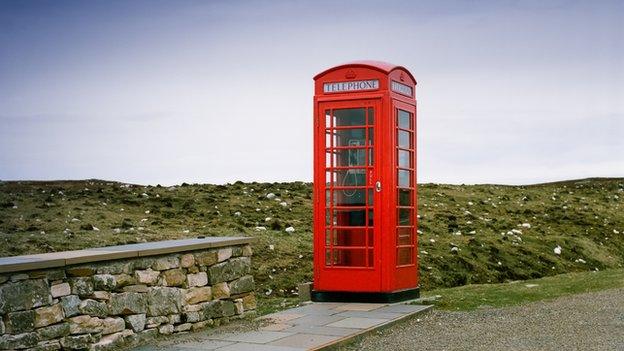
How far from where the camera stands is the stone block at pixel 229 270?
8539 millimetres

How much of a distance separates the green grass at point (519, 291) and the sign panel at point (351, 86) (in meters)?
2.80

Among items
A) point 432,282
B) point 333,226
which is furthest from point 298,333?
point 432,282

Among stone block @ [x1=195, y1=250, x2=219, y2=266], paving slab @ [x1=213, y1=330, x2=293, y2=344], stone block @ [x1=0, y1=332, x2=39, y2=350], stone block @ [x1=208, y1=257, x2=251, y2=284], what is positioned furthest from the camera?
stone block @ [x1=208, y1=257, x2=251, y2=284]

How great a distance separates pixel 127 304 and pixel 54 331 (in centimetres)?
83

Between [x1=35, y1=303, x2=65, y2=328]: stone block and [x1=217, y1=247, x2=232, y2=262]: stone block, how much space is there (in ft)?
7.06

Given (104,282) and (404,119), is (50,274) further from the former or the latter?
(404,119)

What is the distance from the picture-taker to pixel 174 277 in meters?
7.99

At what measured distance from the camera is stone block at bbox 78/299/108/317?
6992mm

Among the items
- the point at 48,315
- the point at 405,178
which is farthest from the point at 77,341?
the point at 405,178

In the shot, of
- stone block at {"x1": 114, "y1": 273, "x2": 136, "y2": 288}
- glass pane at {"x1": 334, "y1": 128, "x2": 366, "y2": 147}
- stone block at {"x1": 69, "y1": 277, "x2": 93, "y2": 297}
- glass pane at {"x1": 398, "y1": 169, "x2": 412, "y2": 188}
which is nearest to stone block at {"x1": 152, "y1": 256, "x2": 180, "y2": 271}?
stone block at {"x1": 114, "y1": 273, "x2": 136, "y2": 288}

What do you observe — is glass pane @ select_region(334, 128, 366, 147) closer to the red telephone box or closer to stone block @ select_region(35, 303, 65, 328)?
the red telephone box

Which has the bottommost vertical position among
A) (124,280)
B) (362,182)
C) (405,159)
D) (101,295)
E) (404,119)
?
(101,295)

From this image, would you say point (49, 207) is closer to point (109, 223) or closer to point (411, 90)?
point (109, 223)

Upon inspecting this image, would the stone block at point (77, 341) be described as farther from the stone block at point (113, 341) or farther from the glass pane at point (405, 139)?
the glass pane at point (405, 139)
